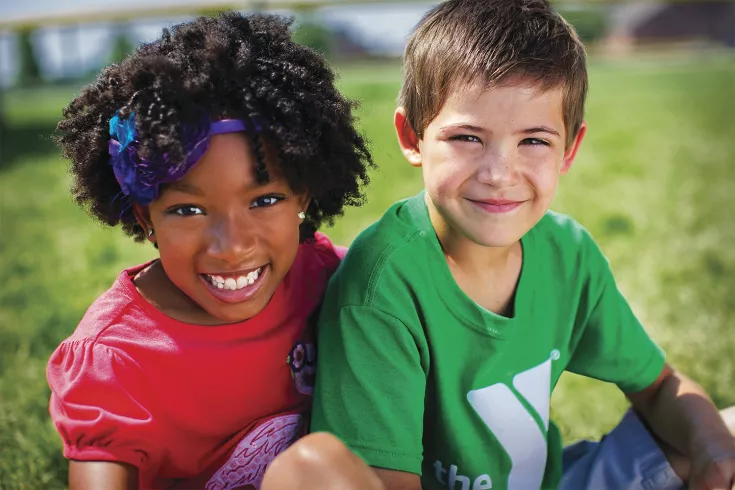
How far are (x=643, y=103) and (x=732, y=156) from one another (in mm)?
4620

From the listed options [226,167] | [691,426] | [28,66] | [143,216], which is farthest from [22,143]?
[28,66]

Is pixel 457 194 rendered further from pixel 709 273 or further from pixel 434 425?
pixel 709 273

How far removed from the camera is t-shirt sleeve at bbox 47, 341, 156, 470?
1.53 metres

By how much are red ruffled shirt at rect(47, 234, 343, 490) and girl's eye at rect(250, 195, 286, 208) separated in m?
0.26

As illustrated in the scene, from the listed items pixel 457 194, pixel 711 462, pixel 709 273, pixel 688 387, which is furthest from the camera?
pixel 709 273

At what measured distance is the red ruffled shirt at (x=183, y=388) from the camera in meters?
1.54

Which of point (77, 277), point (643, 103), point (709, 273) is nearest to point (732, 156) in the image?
point (709, 273)

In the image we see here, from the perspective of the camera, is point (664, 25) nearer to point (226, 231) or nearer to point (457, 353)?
point (457, 353)

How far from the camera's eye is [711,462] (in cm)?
179

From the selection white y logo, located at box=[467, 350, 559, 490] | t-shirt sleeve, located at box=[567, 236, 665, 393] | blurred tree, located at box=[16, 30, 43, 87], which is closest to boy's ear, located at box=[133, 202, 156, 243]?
white y logo, located at box=[467, 350, 559, 490]

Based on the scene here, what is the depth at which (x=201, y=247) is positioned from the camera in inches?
60.9

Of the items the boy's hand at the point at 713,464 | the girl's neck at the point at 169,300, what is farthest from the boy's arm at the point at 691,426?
the girl's neck at the point at 169,300

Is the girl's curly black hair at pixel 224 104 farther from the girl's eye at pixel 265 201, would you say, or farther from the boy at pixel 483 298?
the boy at pixel 483 298

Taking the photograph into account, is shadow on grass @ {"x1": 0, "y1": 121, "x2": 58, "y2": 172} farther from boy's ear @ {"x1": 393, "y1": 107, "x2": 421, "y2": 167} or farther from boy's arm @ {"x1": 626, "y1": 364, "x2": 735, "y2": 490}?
boy's arm @ {"x1": 626, "y1": 364, "x2": 735, "y2": 490}
